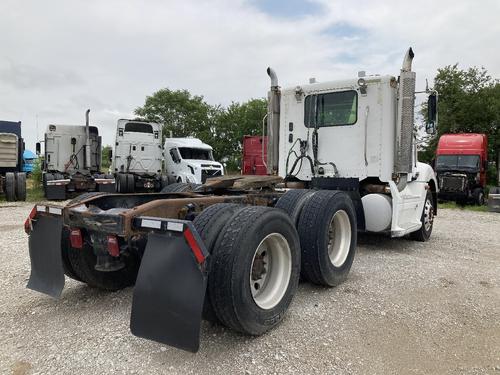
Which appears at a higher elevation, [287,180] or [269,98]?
[269,98]

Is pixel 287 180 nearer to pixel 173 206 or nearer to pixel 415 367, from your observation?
pixel 173 206

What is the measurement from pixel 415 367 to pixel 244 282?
4.58 ft

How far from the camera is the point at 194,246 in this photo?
9.12ft

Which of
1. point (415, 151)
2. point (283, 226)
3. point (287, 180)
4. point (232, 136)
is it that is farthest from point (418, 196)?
point (232, 136)

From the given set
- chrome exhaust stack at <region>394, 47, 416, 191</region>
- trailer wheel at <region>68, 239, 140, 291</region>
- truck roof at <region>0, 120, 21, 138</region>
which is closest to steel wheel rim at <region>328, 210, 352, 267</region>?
chrome exhaust stack at <region>394, 47, 416, 191</region>

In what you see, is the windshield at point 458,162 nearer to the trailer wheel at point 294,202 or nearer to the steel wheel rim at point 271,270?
the trailer wheel at point 294,202

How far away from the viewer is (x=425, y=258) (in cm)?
636

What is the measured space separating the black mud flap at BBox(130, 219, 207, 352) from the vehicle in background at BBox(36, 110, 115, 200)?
47.3 feet

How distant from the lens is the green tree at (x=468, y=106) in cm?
2652

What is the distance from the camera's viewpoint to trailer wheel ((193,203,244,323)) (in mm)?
3086

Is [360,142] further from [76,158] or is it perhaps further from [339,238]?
[76,158]

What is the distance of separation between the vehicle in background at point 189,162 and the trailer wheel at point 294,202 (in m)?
13.9

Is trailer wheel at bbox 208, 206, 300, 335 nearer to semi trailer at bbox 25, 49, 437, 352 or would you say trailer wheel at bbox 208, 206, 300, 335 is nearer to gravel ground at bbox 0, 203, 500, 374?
semi trailer at bbox 25, 49, 437, 352

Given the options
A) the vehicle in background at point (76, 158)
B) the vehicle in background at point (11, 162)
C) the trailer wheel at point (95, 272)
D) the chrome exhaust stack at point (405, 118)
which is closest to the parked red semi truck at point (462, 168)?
the chrome exhaust stack at point (405, 118)
